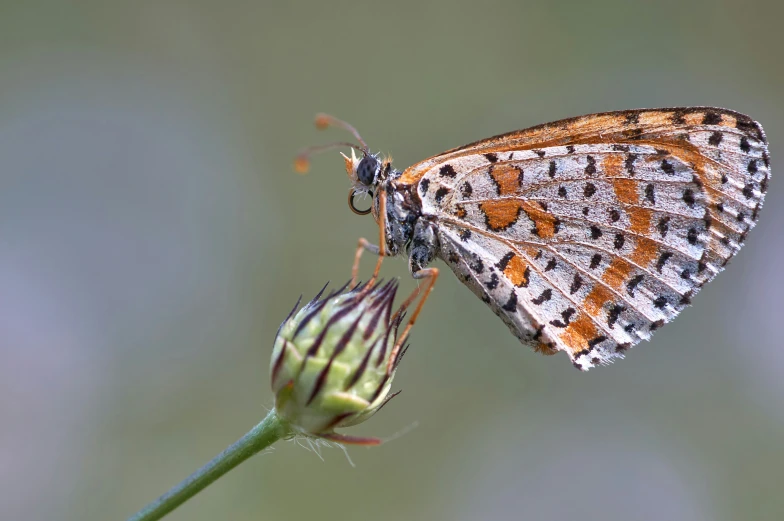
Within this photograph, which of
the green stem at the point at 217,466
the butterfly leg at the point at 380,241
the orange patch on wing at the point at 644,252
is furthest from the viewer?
the orange patch on wing at the point at 644,252

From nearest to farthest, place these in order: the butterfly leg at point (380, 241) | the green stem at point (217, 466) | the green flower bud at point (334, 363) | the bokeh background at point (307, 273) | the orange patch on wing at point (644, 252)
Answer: the green stem at point (217, 466) → the green flower bud at point (334, 363) → the butterfly leg at point (380, 241) → the orange patch on wing at point (644, 252) → the bokeh background at point (307, 273)

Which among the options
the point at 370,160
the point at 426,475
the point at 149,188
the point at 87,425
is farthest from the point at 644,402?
the point at 149,188

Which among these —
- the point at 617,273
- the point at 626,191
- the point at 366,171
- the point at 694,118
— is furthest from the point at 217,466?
the point at 694,118

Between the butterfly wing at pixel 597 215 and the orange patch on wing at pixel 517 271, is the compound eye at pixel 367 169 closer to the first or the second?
the butterfly wing at pixel 597 215

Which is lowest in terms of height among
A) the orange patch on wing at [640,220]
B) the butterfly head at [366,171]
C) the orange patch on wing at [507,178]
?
the orange patch on wing at [640,220]

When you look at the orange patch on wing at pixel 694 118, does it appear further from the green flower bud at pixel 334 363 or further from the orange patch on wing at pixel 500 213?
the green flower bud at pixel 334 363

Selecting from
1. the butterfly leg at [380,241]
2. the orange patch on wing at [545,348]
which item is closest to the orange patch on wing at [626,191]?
the orange patch on wing at [545,348]

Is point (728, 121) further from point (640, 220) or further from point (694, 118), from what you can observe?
point (640, 220)

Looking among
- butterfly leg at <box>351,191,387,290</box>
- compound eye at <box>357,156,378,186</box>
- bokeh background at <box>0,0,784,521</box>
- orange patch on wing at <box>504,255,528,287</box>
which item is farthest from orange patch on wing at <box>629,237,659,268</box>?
bokeh background at <box>0,0,784,521</box>

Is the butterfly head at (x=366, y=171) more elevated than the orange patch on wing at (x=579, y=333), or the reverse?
the butterfly head at (x=366, y=171)

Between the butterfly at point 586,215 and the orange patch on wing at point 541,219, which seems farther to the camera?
the orange patch on wing at point 541,219
